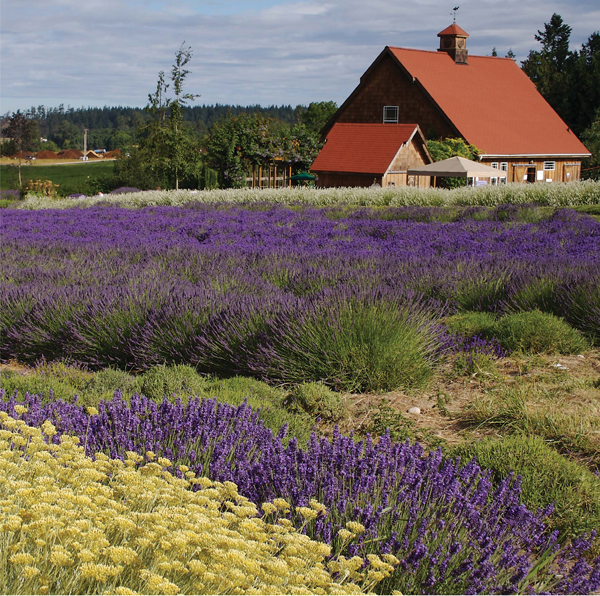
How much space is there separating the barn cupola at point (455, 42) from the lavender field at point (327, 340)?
114 feet

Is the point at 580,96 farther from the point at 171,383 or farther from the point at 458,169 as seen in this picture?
the point at 171,383

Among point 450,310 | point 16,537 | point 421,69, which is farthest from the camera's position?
point 421,69

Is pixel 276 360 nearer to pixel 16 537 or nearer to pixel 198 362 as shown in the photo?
pixel 198 362

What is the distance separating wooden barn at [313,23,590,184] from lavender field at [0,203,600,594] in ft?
89.3

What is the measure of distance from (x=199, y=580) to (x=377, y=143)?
35969 mm

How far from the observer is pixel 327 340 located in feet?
17.6

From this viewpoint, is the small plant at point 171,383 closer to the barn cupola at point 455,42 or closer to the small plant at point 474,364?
the small plant at point 474,364

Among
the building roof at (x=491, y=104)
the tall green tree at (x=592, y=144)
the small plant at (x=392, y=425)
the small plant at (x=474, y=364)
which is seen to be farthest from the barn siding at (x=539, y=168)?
the small plant at (x=392, y=425)

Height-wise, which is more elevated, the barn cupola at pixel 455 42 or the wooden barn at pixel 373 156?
the barn cupola at pixel 455 42

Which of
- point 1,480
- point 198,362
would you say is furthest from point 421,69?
point 1,480

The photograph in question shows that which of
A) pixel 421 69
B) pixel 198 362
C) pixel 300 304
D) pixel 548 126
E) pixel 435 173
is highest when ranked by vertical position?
pixel 421 69

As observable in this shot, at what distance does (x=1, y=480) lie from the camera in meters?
2.29

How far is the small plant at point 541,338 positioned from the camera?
6.05 metres

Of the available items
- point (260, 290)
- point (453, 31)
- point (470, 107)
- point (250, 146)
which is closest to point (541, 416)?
point (260, 290)
